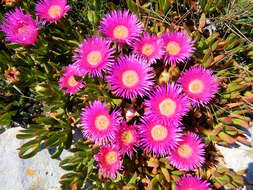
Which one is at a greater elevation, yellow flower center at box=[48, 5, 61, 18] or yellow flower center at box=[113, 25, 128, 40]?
yellow flower center at box=[48, 5, 61, 18]

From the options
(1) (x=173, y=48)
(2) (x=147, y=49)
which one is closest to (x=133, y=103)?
(2) (x=147, y=49)

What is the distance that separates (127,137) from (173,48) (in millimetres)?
747

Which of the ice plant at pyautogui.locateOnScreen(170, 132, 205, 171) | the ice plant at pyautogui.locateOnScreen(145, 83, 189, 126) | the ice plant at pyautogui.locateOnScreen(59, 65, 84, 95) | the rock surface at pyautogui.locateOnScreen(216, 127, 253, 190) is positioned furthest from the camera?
the rock surface at pyautogui.locateOnScreen(216, 127, 253, 190)

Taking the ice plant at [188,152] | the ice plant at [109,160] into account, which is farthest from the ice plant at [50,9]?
the ice plant at [188,152]

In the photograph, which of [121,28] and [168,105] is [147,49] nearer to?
[121,28]

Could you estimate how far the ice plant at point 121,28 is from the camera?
1.68 metres

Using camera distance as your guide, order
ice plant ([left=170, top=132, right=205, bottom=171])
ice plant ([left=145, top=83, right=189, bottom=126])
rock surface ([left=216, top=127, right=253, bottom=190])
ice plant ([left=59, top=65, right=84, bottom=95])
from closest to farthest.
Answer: ice plant ([left=145, top=83, right=189, bottom=126]) < ice plant ([left=170, top=132, right=205, bottom=171]) < ice plant ([left=59, top=65, right=84, bottom=95]) < rock surface ([left=216, top=127, right=253, bottom=190])

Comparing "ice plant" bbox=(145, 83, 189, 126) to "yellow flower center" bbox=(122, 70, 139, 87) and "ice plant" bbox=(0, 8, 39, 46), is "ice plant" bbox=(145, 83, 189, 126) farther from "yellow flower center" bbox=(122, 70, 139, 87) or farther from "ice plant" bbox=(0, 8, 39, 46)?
"ice plant" bbox=(0, 8, 39, 46)

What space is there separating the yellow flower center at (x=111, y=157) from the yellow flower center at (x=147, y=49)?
0.77m

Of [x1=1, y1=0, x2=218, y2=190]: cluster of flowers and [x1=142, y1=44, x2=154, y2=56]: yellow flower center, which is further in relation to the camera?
[x1=142, y1=44, x2=154, y2=56]: yellow flower center

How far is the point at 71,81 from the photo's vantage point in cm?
178

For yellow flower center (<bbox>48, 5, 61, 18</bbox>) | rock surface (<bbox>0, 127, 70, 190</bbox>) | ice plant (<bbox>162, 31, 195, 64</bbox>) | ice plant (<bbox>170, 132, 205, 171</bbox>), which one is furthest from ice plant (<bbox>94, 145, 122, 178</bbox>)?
yellow flower center (<bbox>48, 5, 61, 18</bbox>)

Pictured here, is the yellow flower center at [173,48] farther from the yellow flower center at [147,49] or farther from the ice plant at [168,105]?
the ice plant at [168,105]

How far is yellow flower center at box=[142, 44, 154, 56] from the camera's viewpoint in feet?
5.55
